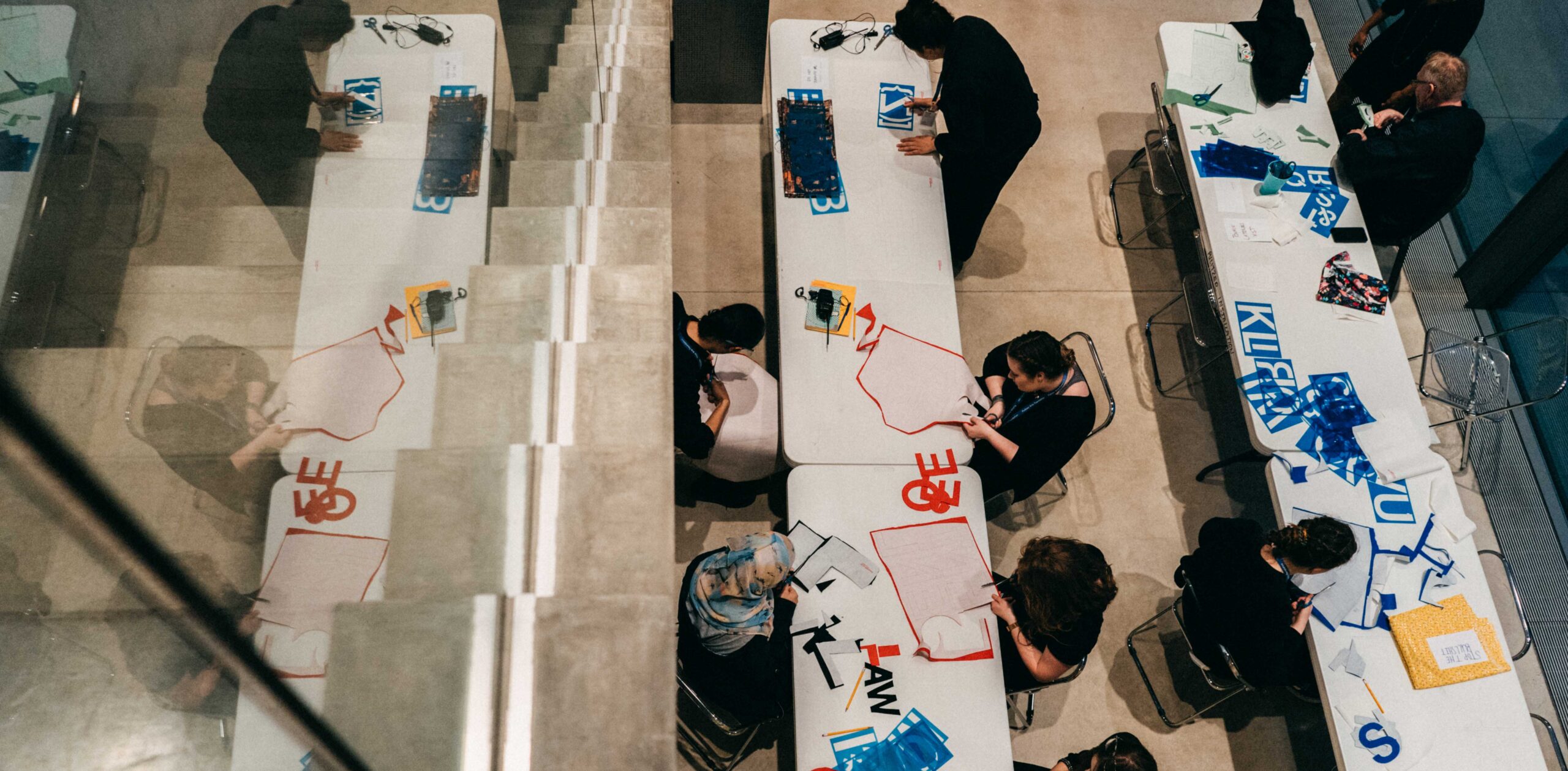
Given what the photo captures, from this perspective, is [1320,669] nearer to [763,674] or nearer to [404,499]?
[763,674]

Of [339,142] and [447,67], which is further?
[447,67]

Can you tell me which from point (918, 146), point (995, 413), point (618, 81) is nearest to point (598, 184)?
point (618, 81)

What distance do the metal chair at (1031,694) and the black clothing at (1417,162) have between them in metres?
2.75

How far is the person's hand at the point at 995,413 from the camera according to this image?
3.43 meters

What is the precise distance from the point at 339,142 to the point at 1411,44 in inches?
211

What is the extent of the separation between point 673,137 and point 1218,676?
3976 mm

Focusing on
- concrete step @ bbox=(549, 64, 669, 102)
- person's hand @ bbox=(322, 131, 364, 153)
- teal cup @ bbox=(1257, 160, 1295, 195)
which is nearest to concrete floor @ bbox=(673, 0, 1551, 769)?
concrete step @ bbox=(549, 64, 669, 102)

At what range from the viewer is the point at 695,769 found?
3449mm

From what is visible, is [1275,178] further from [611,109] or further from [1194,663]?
[611,109]

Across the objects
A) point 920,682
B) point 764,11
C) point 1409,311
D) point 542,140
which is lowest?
point 920,682

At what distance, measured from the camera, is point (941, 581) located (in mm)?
3076

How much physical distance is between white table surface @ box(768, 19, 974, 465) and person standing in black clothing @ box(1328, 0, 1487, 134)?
7.56 ft

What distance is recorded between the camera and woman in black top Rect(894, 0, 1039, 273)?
12.7 feet

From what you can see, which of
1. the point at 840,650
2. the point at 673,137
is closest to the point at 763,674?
the point at 840,650
